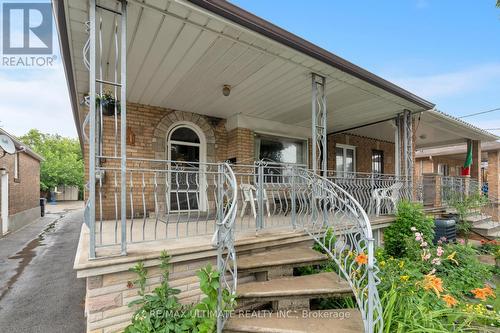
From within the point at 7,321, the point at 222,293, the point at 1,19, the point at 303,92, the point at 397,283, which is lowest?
the point at 7,321

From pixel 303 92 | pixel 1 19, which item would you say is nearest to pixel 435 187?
pixel 303 92


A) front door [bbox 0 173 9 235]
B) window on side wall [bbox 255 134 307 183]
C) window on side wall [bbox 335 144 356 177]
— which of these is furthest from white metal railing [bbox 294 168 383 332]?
front door [bbox 0 173 9 235]

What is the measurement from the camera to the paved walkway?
315cm

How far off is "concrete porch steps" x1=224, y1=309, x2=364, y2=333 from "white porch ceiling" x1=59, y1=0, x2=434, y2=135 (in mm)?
2896

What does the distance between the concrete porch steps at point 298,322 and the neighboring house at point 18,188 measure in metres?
10.2

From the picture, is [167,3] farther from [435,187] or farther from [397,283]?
[435,187]

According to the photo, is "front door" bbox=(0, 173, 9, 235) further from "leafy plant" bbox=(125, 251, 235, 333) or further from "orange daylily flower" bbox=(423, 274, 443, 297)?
"orange daylily flower" bbox=(423, 274, 443, 297)

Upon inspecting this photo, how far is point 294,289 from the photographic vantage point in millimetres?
2400

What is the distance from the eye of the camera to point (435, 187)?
673 cm

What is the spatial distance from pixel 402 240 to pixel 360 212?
3019 mm

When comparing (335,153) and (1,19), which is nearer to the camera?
(1,19)

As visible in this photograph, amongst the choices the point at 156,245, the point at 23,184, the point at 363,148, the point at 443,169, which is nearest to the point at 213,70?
the point at 156,245

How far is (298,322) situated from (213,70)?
3447mm

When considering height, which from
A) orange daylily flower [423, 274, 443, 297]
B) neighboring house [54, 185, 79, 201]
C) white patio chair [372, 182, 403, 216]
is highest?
white patio chair [372, 182, 403, 216]
